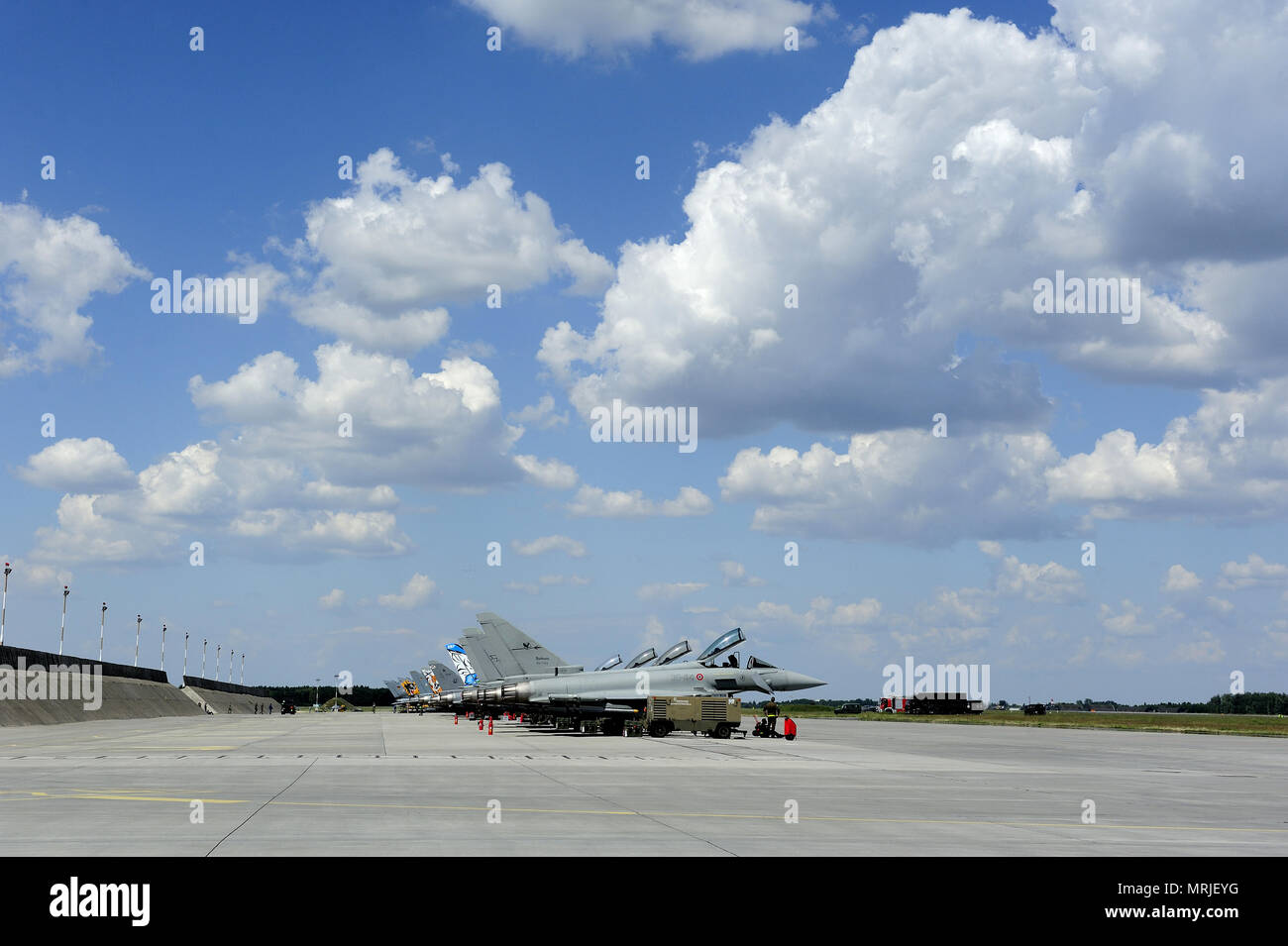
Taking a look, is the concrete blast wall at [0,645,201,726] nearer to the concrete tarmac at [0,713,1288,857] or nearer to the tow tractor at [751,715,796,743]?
the concrete tarmac at [0,713,1288,857]

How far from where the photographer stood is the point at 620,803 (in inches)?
816

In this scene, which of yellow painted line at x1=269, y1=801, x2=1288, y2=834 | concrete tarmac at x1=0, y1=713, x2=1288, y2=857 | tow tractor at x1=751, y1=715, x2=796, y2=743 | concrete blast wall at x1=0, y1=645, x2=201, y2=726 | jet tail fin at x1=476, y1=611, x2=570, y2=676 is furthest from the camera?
concrete blast wall at x1=0, y1=645, x2=201, y2=726

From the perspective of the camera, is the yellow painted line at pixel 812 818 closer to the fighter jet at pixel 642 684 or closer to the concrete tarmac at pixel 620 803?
the concrete tarmac at pixel 620 803

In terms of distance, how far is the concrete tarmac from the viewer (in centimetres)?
1513

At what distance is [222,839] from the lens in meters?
14.8

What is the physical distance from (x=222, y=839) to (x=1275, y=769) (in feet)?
115

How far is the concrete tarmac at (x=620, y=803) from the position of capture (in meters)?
15.1

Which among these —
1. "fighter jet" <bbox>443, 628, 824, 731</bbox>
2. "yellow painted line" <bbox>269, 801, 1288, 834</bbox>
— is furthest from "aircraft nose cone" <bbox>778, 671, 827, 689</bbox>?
"yellow painted line" <bbox>269, 801, 1288, 834</bbox>

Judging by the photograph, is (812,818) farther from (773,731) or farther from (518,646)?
(518,646)

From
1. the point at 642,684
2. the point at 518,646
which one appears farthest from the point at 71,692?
the point at 642,684

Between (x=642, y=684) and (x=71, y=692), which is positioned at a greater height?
(x=642, y=684)
